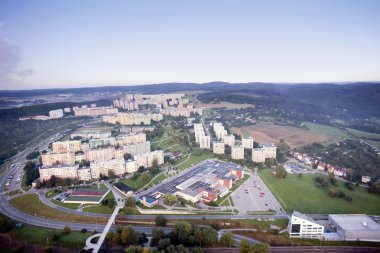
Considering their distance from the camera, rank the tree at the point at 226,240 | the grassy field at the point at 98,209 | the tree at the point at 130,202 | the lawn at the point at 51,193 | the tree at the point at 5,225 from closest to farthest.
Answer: the tree at the point at 226,240 → the tree at the point at 5,225 → the grassy field at the point at 98,209 → the tree at the point at 130,202 → the lawn at the point at 51,193

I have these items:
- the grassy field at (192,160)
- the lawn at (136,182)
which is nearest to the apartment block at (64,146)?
the lawn at (136,182)

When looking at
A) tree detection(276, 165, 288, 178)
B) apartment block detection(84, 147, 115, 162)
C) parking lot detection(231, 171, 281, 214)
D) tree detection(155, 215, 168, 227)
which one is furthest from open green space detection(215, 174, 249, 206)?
apartment block detection(84, 147, 115, 162)

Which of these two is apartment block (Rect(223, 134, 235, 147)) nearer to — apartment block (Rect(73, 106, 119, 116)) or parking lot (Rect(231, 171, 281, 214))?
parking lot (Rect(231, 171, 281, 214))

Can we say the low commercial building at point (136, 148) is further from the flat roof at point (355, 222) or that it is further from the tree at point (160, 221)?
the flat roof at point (355, 222)

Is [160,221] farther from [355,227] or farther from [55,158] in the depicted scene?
[55,158]

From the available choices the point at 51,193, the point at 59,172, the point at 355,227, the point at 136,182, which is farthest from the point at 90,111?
the point at 355,227

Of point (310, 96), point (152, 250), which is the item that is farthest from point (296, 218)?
point (310, 96)
